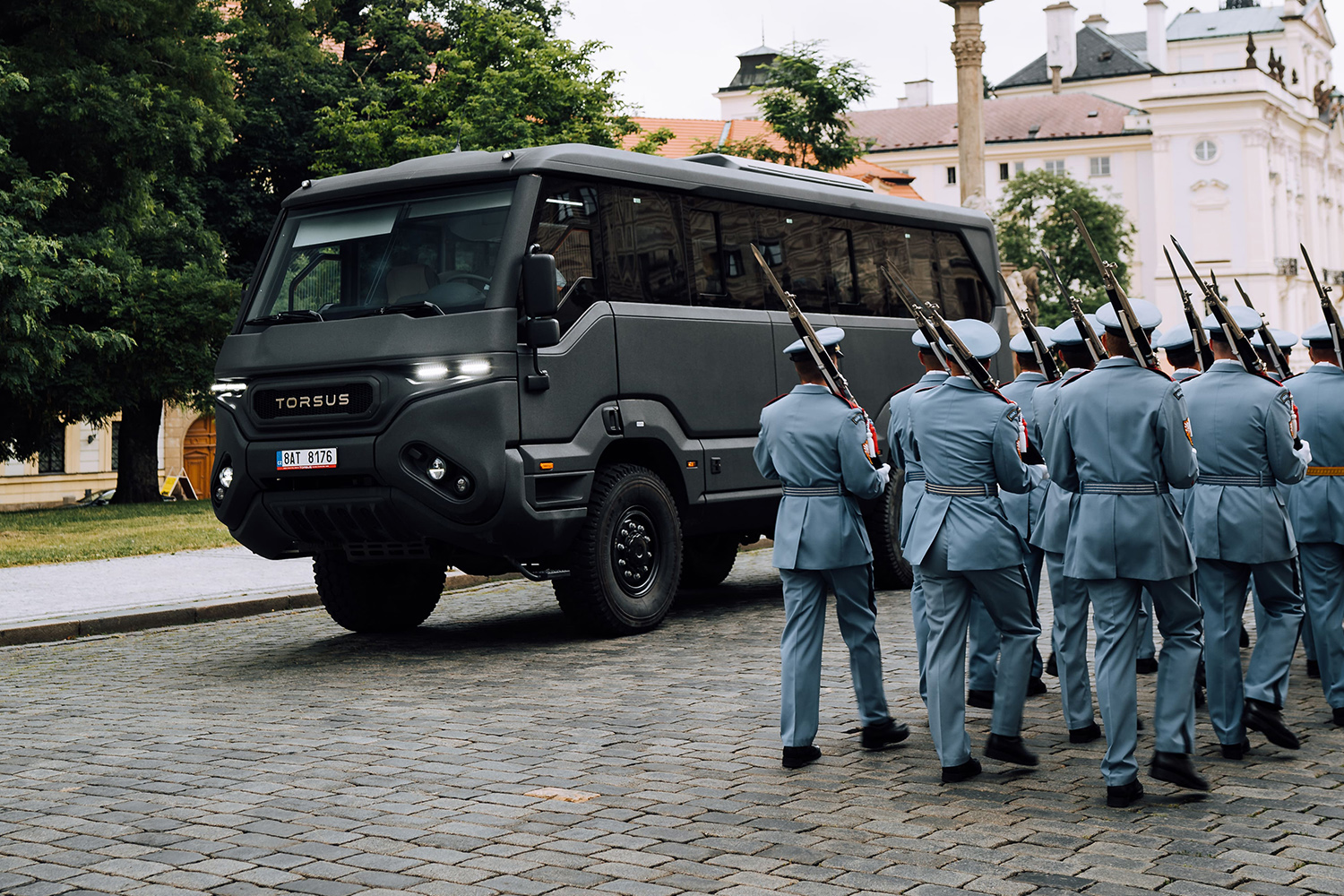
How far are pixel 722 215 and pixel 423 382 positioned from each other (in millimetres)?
3499

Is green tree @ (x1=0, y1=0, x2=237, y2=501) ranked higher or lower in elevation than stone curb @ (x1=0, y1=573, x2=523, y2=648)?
higher

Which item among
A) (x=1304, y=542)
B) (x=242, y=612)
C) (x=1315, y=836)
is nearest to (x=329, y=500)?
(x=242, y=612)

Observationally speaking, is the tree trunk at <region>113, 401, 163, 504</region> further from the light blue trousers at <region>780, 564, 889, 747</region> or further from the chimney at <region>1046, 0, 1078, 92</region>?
the chimney at <region>1046, 0, 1078, 92</region>

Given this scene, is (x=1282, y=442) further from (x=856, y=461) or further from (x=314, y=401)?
(x=314, y=401)

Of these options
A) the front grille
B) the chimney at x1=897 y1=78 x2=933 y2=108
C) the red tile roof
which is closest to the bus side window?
the front grille

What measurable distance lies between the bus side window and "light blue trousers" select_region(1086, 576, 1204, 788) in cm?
891

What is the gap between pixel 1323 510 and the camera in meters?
8.13

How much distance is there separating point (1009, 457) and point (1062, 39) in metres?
107

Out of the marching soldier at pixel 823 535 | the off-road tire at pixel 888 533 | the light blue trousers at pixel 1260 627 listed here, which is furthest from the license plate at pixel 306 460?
the light blue trousers at pixel 1260 627

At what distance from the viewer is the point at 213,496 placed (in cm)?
1138

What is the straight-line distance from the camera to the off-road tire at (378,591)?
39.2 ft

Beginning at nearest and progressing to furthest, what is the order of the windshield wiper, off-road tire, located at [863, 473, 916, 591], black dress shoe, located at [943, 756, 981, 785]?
black dress shoe, located at [943, 756, 981, 785] → the windshield wiper → off-road tire, located at [863, 473, 916, 591]

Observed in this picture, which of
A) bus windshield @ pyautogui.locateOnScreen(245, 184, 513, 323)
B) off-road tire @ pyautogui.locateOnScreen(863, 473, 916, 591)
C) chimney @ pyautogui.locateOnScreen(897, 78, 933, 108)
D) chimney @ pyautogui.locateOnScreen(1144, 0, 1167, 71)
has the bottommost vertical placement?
off-road tire @ pyautogui.locateOnScreen(863, 473, 916, 591)

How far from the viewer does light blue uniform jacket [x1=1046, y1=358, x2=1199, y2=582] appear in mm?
6387
